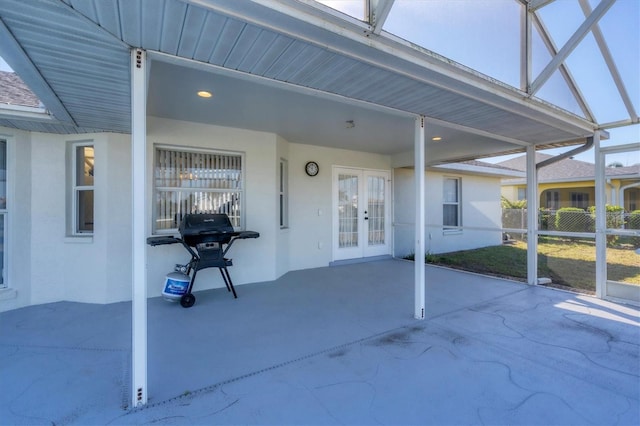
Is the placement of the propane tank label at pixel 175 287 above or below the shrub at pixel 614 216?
below

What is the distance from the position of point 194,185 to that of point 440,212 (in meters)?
6.54

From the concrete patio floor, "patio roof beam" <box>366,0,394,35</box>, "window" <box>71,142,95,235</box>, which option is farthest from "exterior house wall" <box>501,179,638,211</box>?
"window" <box>71,142,95,235</box>

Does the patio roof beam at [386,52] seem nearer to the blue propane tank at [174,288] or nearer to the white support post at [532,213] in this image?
the white support post at [532,213]

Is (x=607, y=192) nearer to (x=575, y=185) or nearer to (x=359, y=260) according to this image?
(x=359, y=260)

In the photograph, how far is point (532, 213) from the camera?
5086 millimetres

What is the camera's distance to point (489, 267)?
21.5ft

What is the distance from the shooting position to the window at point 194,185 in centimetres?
438

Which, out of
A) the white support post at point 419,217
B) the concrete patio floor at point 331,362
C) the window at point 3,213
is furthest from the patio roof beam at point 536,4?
the window at point 3,213

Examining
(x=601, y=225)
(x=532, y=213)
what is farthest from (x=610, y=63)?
(x=532, y=213)

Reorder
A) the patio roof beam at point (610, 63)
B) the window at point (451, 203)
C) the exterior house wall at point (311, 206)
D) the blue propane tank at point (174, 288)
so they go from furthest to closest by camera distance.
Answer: the window at point (451, 203), the exterior house wall at point (311, 206), the blue propane tank at point (174, 288), the patio roof beam at point (610, 63)

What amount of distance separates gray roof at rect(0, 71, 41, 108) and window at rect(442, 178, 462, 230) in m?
8.62

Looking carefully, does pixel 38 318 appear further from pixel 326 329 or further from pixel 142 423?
pixel 326 329

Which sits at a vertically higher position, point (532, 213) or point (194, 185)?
point (194, 185)

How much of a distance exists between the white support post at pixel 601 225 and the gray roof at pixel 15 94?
7346 millimetres
